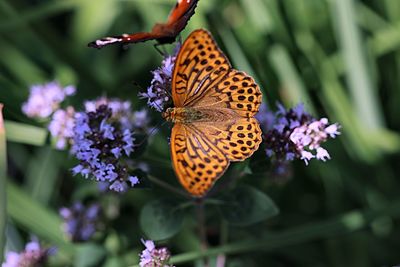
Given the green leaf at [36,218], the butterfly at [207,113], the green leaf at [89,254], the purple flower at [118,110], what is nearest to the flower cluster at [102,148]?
the purple flower at [118,110]

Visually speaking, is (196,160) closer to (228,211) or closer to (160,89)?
(160,89)

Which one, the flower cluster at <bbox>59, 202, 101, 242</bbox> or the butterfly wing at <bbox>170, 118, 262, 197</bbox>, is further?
the flower cluster at <bbox>59, 202, 101, 242</bbox>

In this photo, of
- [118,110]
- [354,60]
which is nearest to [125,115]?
[118,110]

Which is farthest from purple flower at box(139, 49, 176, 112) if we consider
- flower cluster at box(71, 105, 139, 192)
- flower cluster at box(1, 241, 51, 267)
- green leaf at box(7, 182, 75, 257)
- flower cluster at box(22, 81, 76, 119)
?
green leaf at box(7, 182, 75, 257)

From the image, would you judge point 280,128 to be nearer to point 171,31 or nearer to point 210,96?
point 210,96

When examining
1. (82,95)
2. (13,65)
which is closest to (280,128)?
(82,95)

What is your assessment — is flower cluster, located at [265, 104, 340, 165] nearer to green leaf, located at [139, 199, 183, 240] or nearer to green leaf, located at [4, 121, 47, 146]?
green leaf, located at [139, 199, 183, 240]
